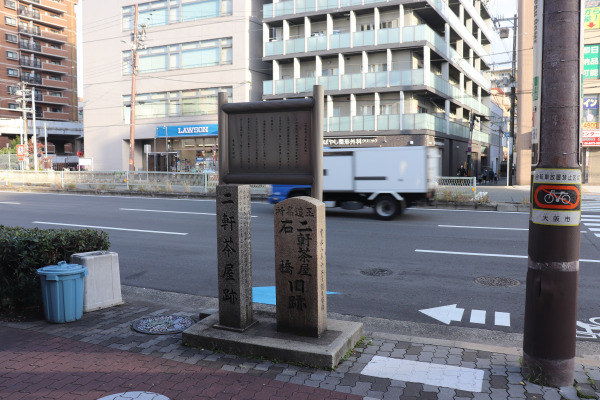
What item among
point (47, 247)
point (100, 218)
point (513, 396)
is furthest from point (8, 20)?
point (513, 396)

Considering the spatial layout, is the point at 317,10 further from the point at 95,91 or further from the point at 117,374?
the point at 117,374

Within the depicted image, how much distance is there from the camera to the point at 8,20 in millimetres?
72625

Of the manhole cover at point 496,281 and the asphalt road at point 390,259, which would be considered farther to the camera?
the manhole cover at point 496,281

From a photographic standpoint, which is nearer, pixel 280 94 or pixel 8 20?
pixel 280 94

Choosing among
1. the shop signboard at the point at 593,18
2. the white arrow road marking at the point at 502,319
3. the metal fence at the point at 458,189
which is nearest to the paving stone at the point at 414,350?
the white arrow road marking at the point at 502,319

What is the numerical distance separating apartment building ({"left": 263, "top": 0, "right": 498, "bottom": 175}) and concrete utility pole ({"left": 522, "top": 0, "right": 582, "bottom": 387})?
27.6 m

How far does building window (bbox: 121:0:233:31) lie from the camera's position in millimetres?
36062

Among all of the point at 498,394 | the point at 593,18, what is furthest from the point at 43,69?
the point at 498,394

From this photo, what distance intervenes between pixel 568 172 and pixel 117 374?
4052 millimetres

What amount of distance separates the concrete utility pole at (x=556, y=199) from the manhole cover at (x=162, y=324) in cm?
359

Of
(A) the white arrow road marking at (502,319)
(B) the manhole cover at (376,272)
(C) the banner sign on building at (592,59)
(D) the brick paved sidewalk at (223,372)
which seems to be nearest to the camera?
(D) the brick paved sidewalk at (223,372)

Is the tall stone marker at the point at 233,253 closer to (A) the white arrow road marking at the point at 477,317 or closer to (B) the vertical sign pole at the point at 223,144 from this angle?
(B) the vertical sign pole at the point at 223,144

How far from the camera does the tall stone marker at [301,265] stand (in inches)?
177

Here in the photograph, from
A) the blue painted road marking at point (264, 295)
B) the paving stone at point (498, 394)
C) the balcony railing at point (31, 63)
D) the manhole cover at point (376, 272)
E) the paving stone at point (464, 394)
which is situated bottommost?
the blue painted road marking at point (264, 295)
